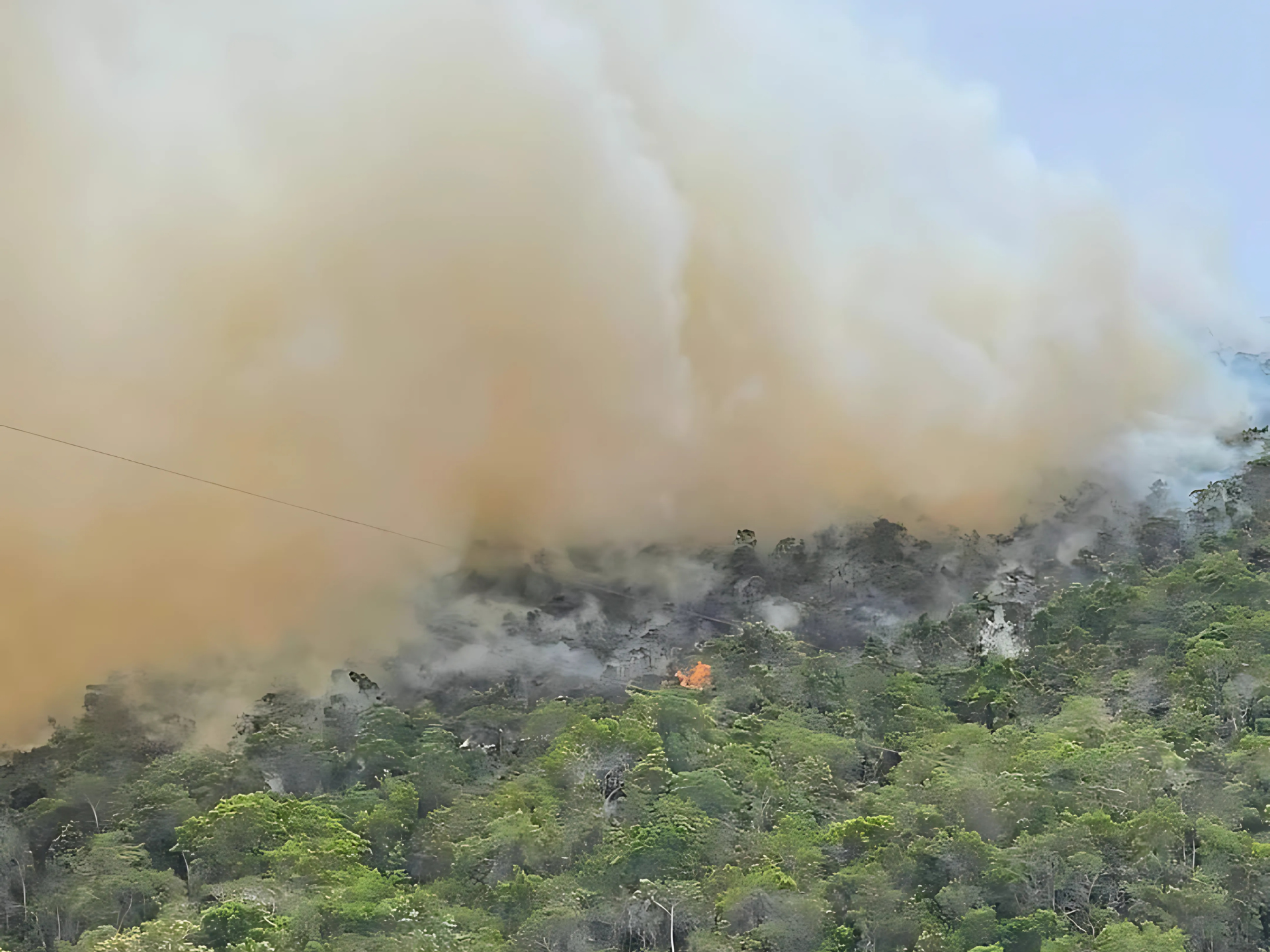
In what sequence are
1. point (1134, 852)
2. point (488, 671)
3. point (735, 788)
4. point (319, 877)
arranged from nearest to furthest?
point (1134, 852), point (319, 877), point (735, 788), point (488, 671)

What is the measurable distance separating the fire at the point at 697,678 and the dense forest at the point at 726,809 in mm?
287

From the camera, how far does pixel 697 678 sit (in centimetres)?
4662

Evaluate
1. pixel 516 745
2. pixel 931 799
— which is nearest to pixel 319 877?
pixel 516 745

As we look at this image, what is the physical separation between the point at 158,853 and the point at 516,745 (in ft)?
39.1

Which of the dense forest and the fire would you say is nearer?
the dense forest

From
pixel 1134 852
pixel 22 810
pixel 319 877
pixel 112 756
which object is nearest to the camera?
pixel 1134 852

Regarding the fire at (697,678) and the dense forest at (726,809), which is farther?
the fire at (697,678)

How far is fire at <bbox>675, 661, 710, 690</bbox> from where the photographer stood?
4562 centimetres

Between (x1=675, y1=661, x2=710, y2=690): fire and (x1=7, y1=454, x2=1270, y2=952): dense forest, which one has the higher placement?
(x1=675, y1=661, x2=710, y2=690): fire

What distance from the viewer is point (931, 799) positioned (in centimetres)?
3086

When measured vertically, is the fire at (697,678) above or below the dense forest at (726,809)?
above

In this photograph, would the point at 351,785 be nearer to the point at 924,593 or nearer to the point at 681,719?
the point at 681,719

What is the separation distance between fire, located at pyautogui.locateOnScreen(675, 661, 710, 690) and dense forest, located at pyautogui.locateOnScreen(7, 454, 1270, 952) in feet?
0.94

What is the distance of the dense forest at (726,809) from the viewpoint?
87.1 feet
